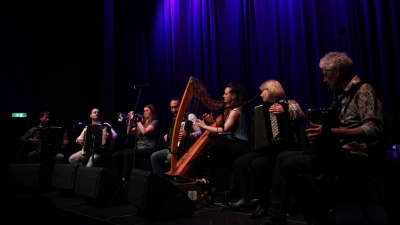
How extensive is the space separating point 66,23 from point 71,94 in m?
1.71

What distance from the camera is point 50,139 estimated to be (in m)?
5.82

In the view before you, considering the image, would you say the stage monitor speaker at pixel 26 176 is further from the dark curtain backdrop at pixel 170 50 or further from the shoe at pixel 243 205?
the shoe at pixel 243 205

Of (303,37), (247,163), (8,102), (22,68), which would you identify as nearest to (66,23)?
(22,68)

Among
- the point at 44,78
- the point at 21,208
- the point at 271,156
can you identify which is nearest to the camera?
the point at 21,208

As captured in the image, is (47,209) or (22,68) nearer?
(47,209)

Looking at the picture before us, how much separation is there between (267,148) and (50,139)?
13.4 feet

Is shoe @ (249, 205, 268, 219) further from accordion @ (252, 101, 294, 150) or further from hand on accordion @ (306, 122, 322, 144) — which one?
hand on accordion @ (306, 122, 322, 144)

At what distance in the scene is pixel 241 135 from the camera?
3941 millimetres

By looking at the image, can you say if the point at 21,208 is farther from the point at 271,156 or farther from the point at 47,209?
the point at 271,156

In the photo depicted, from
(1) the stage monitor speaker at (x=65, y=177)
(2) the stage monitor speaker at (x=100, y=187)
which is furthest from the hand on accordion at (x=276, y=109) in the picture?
(1) the stage monitor speaker at (x=65, y=177)

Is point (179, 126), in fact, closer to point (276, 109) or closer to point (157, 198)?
point (157, 198)

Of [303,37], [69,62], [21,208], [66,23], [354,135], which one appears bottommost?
[21,208]

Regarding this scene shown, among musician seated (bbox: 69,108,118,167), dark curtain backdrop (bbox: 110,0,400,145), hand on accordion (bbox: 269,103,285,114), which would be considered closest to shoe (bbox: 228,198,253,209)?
hand on accordion (bbox: 269,103,285,114)

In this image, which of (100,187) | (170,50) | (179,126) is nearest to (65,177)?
(100,187)
